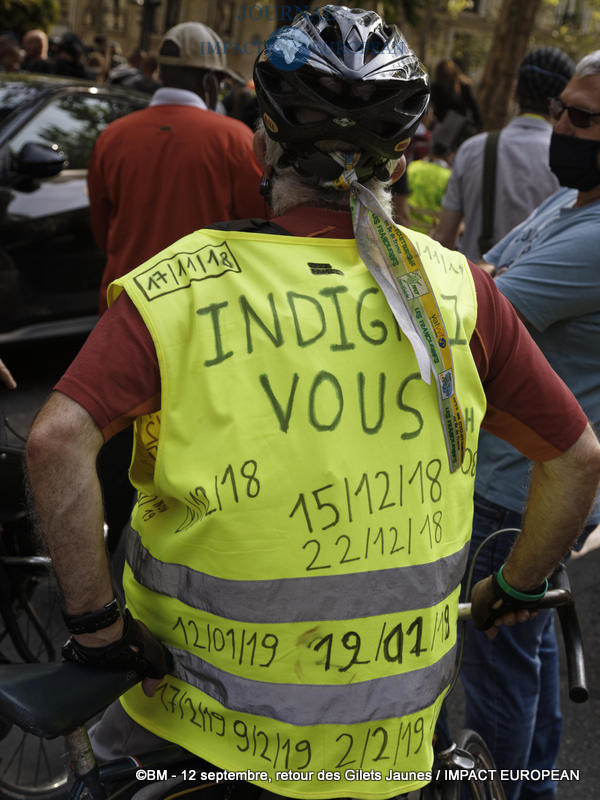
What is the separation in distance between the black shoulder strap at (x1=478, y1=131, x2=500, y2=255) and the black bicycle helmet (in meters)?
3.12

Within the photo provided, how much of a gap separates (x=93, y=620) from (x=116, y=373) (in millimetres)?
397

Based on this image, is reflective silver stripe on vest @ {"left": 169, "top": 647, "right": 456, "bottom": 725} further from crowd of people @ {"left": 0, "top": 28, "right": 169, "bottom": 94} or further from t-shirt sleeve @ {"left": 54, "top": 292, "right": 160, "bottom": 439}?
crowd of people @ {"left": 0, "top": 28, "right": 169, "bottom": 94}

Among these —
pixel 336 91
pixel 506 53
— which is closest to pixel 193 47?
pixel 336 91

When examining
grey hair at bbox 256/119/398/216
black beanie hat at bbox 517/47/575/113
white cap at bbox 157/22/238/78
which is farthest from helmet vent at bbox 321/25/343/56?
black beanie hat at bbox 517/47/575/113

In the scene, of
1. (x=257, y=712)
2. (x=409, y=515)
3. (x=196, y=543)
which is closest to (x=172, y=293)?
(x=196, y=543)

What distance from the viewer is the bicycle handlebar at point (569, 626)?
187 centimetres

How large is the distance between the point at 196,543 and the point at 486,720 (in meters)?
1.63

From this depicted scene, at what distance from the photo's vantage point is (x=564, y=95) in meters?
2.75

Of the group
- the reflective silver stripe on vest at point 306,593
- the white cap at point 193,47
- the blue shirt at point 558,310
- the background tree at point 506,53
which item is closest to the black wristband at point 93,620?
the reflective silver stripe on vest at point 306,593

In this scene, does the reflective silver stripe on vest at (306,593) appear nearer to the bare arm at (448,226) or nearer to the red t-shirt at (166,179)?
the red t-shirt at (166,179)

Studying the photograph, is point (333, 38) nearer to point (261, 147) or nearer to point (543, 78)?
point (261, 147)

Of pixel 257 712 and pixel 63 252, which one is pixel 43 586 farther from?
pixel 63 252

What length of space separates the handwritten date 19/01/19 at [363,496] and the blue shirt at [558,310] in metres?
0.94

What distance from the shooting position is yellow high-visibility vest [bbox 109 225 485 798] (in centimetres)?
140
